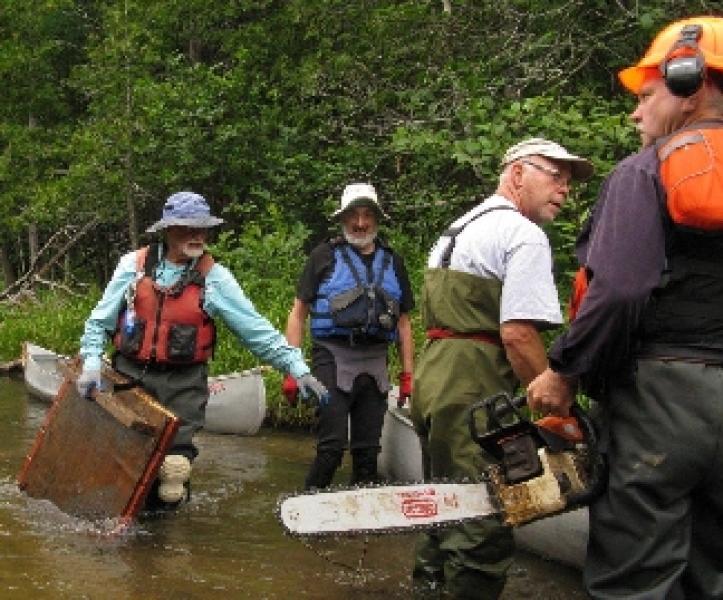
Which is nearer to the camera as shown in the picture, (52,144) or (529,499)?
(529,499)

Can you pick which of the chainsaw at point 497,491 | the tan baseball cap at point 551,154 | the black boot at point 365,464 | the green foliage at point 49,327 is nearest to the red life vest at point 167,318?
the black boot at point 365,464

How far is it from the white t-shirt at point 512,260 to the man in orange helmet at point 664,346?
1013 millimetres

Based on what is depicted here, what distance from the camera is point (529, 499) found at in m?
3.51

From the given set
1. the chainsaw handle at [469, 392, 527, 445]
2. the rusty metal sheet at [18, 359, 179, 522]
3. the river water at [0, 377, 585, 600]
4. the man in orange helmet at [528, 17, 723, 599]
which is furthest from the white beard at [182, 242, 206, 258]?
the man in orange helmet at [528, 17, 723, 599]

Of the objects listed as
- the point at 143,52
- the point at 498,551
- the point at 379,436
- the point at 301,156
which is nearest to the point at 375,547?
the point at 379,436

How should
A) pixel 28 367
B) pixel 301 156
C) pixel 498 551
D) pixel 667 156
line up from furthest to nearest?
pixel 301 156
pixel 28 367
pixel 498 551
pixel 667 156

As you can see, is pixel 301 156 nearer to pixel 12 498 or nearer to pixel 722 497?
pixel 12 498

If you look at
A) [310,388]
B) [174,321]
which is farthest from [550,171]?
[174,321]

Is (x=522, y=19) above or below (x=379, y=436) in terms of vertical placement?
above

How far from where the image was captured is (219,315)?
254 inches

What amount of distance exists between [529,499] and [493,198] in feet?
4.97

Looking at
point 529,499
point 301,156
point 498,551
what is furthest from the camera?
point 301,156

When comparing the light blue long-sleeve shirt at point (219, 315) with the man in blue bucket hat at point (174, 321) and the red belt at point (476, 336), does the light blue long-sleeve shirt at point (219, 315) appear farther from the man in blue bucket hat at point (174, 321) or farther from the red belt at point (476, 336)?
the red belt at point (476, 336)

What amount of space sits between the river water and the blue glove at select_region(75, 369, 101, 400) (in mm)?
712
